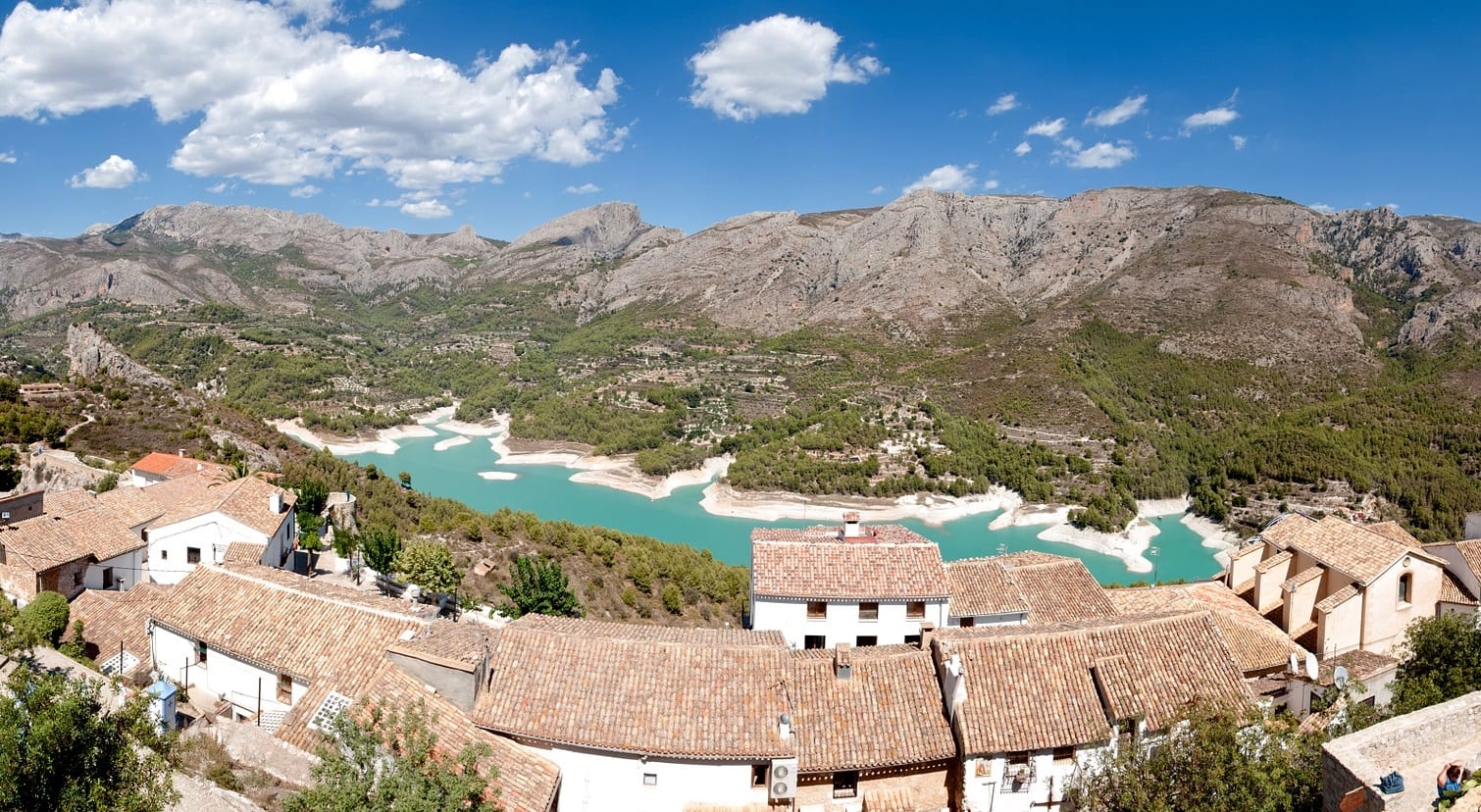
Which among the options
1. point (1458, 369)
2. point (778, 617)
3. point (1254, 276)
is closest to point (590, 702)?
point (778, 617)

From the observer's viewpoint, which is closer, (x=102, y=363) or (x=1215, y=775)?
→ (x=1215, y=775)

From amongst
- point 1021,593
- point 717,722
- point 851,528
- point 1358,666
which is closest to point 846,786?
point 717,722

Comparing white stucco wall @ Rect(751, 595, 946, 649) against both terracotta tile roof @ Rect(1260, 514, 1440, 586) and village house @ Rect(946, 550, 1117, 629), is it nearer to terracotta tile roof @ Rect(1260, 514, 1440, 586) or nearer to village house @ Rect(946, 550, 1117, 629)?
village house @ Rect(946, 550, 1117, 629)

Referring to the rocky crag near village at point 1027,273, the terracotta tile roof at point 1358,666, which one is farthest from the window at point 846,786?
the rocky crag near village at point 1027,273

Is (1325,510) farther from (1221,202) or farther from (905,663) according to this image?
(1221,202)

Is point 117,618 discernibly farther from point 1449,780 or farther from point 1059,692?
point 1449,780

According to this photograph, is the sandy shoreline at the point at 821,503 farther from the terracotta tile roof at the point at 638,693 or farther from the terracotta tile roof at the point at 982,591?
the terracotta tile roof at the point at 638,693

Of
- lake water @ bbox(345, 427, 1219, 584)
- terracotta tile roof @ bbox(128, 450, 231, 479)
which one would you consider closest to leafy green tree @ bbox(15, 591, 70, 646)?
terracotta tile roof @ bbox(128, 450, 231, 479)
